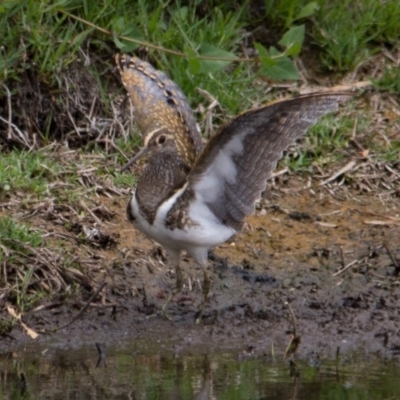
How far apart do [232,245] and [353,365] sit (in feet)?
4.94

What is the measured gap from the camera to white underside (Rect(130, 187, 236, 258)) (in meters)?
6.62

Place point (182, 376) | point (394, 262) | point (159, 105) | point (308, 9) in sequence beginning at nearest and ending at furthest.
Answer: point (182, 376), point (159, 105), point (394, 262), point (308, 9)

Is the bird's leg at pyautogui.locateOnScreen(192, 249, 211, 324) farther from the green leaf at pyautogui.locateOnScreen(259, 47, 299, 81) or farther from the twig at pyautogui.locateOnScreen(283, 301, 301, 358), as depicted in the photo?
the green leaf at pyautogui.locateOnScreen(259, 47, 299, 81)

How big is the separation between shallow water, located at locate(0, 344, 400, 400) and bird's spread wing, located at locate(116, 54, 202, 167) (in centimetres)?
123

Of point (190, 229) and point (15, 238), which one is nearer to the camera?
point (190, 229)

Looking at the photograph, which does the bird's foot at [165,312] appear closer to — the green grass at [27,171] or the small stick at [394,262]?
the green grass at [27,171]

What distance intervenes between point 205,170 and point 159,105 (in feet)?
3.07

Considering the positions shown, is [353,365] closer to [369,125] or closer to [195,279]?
[195,279]

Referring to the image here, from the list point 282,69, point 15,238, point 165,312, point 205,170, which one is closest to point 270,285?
point 165,312

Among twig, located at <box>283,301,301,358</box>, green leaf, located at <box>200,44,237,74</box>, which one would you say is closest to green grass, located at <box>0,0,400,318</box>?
green leaf, located at <box>200,44,237,74</box>

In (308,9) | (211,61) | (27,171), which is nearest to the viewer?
(211,61)

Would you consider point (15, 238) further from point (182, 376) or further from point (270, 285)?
point (270, 285)

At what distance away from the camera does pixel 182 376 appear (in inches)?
245

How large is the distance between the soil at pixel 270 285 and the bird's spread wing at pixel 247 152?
2.10ft
